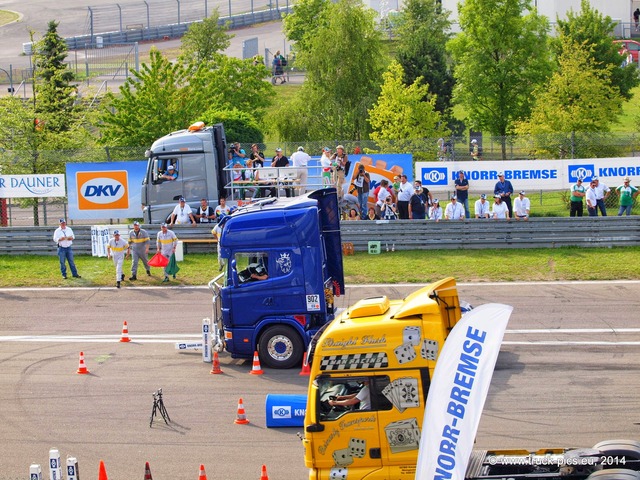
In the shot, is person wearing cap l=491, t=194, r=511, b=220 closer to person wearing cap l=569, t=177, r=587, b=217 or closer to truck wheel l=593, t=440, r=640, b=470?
person wearing cap l=569, t=177, r=587, b=217

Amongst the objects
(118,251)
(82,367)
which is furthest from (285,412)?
(118,251)

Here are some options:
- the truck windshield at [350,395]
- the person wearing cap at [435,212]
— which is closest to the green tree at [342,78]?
the person wearing cap at [435,212]

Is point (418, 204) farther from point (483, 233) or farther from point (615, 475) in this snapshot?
point (615, 475)

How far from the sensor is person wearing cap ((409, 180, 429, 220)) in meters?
27.6

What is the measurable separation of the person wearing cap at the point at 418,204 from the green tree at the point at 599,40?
80.3 ft

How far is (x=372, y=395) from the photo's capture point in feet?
35.1

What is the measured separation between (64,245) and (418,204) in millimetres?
9995

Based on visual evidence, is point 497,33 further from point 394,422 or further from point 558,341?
point 394,422

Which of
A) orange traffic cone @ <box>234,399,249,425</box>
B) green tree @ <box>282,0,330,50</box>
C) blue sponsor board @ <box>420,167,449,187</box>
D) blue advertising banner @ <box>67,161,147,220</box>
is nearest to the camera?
orange traffic cone @ <box>234,399,249,425</box>

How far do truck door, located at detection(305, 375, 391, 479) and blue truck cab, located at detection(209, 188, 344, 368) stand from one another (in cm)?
671

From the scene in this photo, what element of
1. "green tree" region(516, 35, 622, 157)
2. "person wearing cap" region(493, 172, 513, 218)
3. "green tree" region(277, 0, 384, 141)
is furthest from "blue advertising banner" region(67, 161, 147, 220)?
"green tree" region(516, 35, 622, 157)

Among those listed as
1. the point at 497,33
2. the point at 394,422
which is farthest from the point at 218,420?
→ the point at 497,33

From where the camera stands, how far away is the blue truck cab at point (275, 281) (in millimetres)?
17406

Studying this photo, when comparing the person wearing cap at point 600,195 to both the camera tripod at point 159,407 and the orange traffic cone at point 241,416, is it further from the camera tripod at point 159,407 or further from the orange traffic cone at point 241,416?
the camera tripod at point 159,407
